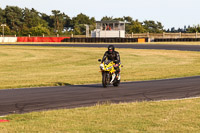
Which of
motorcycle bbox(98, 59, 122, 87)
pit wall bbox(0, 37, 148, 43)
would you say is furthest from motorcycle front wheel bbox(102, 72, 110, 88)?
pit wall bbox(0, 37, 148, 43)

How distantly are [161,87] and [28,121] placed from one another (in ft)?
23.6

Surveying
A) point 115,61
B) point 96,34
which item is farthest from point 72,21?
point 115,61

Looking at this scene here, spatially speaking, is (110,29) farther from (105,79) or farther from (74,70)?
(105,79)

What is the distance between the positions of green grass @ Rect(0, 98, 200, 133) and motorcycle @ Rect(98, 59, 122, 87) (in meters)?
3.77

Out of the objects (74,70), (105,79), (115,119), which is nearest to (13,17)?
(74,70)

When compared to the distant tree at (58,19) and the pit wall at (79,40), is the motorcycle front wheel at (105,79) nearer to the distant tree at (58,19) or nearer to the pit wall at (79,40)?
the pit wall at (79,40)

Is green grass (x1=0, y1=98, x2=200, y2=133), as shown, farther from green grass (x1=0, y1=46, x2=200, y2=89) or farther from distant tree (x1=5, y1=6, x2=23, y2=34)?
distant tree (x1=5, y1=6, x2=23, y2=34)

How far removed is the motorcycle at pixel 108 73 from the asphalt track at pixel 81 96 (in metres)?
0.24

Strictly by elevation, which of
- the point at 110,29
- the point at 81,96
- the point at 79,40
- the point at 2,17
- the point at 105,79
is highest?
the point at 2,17

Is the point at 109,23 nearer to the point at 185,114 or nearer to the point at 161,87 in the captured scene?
the point at 161,87

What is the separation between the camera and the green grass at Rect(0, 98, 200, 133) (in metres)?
7.08

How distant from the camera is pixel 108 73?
543 inches

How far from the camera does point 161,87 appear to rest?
14.0 meters

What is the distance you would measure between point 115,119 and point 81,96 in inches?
154
